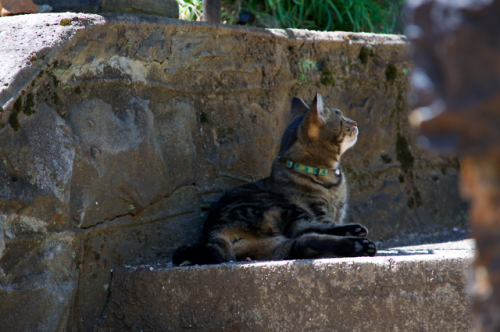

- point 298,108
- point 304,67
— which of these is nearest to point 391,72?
point 304,67

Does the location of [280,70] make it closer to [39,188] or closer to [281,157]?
[281,157]

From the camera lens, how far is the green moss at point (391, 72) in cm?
348

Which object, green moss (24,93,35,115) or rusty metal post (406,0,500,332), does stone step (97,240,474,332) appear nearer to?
green moss (24,93,35,115)

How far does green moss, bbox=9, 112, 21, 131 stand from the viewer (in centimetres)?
180

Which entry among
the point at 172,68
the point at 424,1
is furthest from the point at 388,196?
the point at 424,1

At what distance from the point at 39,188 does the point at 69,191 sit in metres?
0.14

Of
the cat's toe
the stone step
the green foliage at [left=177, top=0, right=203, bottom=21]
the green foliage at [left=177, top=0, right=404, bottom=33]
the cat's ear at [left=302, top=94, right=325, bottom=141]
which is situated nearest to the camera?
the stone step

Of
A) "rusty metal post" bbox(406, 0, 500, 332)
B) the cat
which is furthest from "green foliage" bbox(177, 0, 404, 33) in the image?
"rusty metal post" bbox(406, 0, 500, 332)

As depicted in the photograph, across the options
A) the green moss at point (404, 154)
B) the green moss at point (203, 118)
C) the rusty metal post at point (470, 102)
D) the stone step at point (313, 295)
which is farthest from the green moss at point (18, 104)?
the green moss at point (404, 154)

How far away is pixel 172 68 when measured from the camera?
2.50 metres

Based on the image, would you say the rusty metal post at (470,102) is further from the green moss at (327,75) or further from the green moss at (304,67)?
the green moss at (327,75)

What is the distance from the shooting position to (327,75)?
3232mm

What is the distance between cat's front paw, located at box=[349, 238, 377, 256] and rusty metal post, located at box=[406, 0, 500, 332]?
143 cm

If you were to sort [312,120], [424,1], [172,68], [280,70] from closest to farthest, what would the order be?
[424,1] → [172,68] → [312,120] → [280,70]
